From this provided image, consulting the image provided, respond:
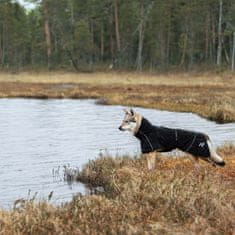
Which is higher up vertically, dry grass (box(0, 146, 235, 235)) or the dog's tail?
the dog's tail

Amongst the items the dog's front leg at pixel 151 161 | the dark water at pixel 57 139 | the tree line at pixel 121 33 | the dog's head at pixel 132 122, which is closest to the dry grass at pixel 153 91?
the dark water at pixel 57 139

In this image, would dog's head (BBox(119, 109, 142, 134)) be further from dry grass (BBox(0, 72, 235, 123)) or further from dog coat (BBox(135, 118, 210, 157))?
dry grass (BBox(0, 72, 235, 123))

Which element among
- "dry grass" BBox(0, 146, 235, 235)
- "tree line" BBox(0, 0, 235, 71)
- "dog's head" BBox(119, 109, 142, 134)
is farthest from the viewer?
"tree line" BBox(0, 0, 235, 71)

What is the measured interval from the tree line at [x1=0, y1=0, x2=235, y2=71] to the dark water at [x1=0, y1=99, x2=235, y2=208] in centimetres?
3667

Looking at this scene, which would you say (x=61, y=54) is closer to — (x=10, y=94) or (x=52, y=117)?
(x=10, y=94)

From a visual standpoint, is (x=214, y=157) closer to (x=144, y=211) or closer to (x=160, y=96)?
(x=144, y=211)

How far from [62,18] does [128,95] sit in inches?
1870

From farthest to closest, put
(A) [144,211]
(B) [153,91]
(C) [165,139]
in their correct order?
(B) [153,91]
(C) [165,139]
(A) [144,211]

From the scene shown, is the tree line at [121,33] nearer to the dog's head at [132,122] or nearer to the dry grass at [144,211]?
the dog's head at [132,122]

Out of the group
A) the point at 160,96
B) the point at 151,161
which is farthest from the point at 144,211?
the point at 160,96

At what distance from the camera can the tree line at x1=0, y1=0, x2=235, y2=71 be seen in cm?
7019

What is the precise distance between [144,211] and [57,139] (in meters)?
11.7

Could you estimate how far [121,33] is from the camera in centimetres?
8156

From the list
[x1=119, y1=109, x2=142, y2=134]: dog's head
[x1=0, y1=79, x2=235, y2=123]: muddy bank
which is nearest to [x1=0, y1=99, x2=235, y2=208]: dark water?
[x1=0, y1=79, x2=235, y2=123]: muddy bank
